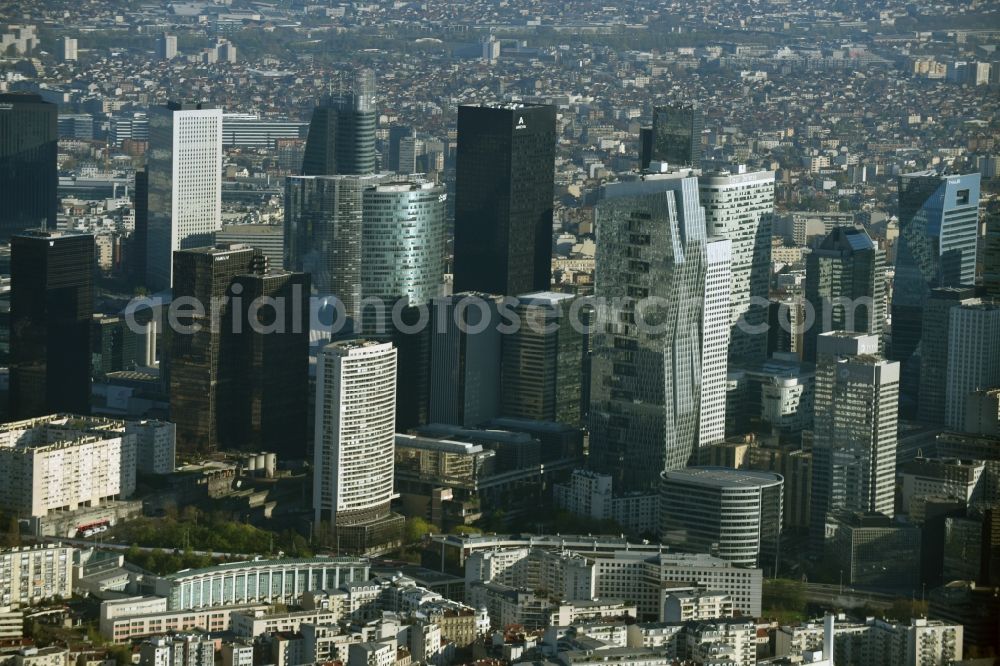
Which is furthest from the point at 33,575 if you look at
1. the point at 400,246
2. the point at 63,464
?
the point at 400,246

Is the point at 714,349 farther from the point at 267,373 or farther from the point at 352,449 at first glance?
the point at 267,373

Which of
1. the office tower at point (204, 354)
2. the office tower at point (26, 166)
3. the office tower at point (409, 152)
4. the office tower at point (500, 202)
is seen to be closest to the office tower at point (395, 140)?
the office tower at point (409, 152)

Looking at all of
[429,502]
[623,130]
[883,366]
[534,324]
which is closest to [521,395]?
[534,324]

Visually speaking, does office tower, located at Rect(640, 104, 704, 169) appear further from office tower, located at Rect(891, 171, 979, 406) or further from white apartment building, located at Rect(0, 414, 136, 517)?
white apartment building, located at Rect(0, 414, 136, 517)

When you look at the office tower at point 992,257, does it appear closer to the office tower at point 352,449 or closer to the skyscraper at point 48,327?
the office tower at point 352,449

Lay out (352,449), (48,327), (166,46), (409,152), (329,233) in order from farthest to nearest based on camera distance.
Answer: (166,46)
(409,152)
(329,233)
(48,327)
(352,449)

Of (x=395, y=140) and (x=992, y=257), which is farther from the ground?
(x=395, y=140)

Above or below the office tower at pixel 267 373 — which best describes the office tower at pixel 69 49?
above
